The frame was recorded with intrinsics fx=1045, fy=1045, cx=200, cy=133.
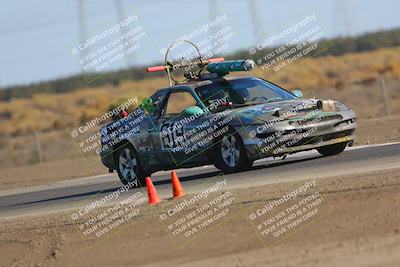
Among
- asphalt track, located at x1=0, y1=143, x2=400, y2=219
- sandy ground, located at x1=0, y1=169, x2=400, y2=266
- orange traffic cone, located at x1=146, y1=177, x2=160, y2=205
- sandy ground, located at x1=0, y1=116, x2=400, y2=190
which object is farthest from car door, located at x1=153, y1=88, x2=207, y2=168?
sandy ground, located at x1=0, y1=116, x2=400, y2=190

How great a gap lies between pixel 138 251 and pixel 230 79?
593cm

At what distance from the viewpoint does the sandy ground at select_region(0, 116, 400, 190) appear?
22.2 metres

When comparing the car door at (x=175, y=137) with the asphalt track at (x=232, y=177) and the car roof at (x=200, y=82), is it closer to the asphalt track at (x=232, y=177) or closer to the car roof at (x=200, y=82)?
the car roof at (x=200, y=82)

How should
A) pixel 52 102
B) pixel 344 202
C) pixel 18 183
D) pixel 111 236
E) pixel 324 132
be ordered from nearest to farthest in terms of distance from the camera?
1. pixel 344 202
2. pixel 111 236
3. pixel 324 132
4. pixel 18 183
5. pixel 52 102

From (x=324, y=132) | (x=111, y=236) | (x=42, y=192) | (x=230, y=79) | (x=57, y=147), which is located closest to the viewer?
(x=111, y=236)

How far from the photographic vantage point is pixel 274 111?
15.2 m

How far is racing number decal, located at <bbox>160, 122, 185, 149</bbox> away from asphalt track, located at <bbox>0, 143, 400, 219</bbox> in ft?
2.17

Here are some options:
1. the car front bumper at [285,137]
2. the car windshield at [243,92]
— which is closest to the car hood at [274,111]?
the car front bumper at [285,137]

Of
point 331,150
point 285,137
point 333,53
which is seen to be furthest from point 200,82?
point 333,53

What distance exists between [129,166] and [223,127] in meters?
2.53

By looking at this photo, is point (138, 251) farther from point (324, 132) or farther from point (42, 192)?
point (42, 192)

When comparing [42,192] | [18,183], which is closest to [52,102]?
[18,183]

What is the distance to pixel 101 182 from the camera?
66.6 ft

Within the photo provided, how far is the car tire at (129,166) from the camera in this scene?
17109 millimetres
